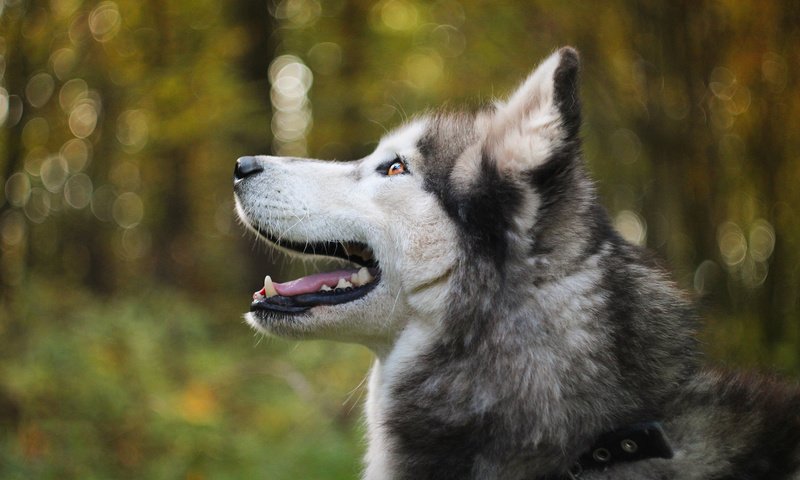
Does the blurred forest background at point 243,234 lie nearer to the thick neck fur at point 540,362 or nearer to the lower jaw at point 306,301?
the lower jaw at point 306,301

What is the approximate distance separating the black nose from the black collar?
1.67m

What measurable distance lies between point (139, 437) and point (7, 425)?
2.61 ft

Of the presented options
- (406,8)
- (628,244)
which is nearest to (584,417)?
(628,244)

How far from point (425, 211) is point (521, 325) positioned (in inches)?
22.8

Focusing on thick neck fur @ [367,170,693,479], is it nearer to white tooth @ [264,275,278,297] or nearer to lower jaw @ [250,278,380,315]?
lower jaw @ [250,278,380,315]

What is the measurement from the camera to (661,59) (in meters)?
6.69

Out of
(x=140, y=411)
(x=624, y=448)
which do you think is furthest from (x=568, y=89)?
(x=140, y=411)

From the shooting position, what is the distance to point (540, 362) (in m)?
2.60

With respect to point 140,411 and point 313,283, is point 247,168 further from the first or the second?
point 140,411

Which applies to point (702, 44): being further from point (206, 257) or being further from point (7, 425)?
point (206, 257)

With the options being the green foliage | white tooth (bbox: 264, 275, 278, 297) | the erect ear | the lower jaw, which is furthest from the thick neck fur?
the green foliage

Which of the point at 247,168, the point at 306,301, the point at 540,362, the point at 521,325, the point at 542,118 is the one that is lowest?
the point at 540,362


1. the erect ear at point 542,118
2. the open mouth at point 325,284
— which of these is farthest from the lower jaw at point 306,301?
the erect ear at point 542,118

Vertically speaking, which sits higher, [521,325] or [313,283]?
[313,283]
